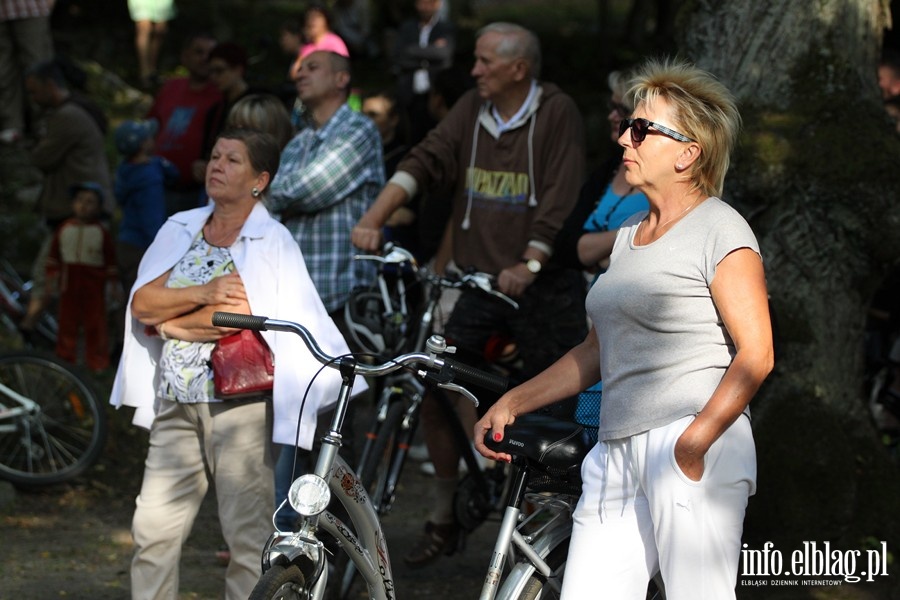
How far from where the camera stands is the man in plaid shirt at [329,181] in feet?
19.1

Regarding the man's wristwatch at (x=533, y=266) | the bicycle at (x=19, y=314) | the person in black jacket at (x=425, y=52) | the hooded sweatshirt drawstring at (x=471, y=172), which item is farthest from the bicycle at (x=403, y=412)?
the person in black jacket at (x=425, y=52)

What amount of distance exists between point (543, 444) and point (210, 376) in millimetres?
1372

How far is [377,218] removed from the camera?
5477 mm

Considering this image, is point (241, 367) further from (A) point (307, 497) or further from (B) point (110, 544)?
(B) point (110, 544)

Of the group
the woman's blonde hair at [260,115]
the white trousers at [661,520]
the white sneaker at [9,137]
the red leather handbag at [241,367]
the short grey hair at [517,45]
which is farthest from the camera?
the white sneaker at [9,137]

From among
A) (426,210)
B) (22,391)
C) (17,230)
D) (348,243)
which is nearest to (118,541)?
(22,391)

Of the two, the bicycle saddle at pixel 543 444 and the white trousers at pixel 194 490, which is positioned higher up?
the bicycle saddle at pixel 543 444

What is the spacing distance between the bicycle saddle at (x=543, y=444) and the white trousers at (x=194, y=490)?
114 cm

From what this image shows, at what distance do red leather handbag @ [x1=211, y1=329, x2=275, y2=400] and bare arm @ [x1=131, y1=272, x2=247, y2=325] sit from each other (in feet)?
0.46

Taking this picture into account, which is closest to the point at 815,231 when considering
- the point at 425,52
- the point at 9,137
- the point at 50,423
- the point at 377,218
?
the point at 377,218

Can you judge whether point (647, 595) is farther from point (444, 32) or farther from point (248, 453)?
point (444, 32)

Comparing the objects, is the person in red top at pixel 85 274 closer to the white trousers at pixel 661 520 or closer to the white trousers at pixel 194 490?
the white trousers at pixel 194 490

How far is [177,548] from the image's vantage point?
449 centimetres

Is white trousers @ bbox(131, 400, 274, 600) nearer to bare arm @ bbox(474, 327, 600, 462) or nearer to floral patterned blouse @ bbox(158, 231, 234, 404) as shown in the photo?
floral patterned blouse @ bbox(158, 231, 234, 404)
